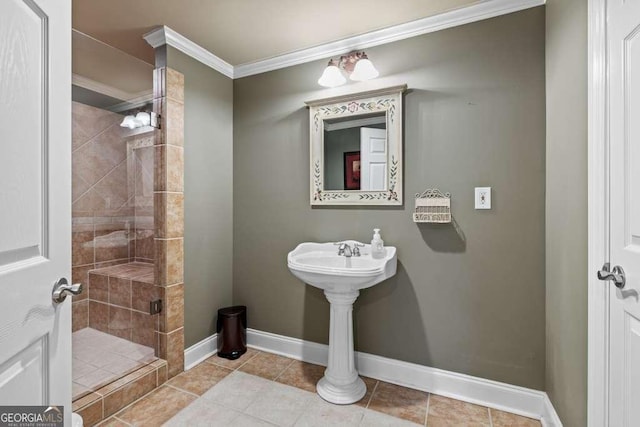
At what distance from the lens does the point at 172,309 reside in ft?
6.88

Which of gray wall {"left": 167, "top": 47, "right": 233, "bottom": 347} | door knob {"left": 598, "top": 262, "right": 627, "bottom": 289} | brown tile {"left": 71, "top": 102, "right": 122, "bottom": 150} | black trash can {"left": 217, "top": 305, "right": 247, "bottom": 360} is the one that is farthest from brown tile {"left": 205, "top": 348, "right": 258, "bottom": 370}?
door knob {"left": 598, "top": 262, "right": 627, "bottom": 289}

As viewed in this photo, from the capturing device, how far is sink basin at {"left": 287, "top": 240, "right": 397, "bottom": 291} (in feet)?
5.43

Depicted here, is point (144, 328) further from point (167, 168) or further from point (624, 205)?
point (624, 205)

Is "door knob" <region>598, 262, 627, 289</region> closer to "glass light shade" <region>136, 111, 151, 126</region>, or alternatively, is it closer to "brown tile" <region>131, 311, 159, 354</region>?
"brown tile" <region>131, 311, 159, 354</region>

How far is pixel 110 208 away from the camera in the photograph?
217cm

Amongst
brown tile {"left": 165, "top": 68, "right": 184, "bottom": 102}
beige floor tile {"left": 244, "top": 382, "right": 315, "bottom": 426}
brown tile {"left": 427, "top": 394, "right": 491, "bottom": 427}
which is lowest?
brown tile {"left": 427, "top": 394, "right": 491, "bottom": 427}

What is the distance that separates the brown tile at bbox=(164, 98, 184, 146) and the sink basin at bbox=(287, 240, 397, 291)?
1.14m

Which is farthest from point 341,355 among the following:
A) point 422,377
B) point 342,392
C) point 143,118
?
point 143,118

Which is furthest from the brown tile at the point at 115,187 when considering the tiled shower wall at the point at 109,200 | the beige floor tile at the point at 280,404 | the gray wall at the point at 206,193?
the beige floor tile at the point at 280,404

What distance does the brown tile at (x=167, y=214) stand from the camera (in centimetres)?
206

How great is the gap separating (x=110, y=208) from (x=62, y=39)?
158cm

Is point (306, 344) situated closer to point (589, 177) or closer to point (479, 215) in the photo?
point (479, 215)

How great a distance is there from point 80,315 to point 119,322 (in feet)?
0.80

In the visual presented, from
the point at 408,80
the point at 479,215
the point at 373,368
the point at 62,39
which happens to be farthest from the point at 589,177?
the point at 62,39
